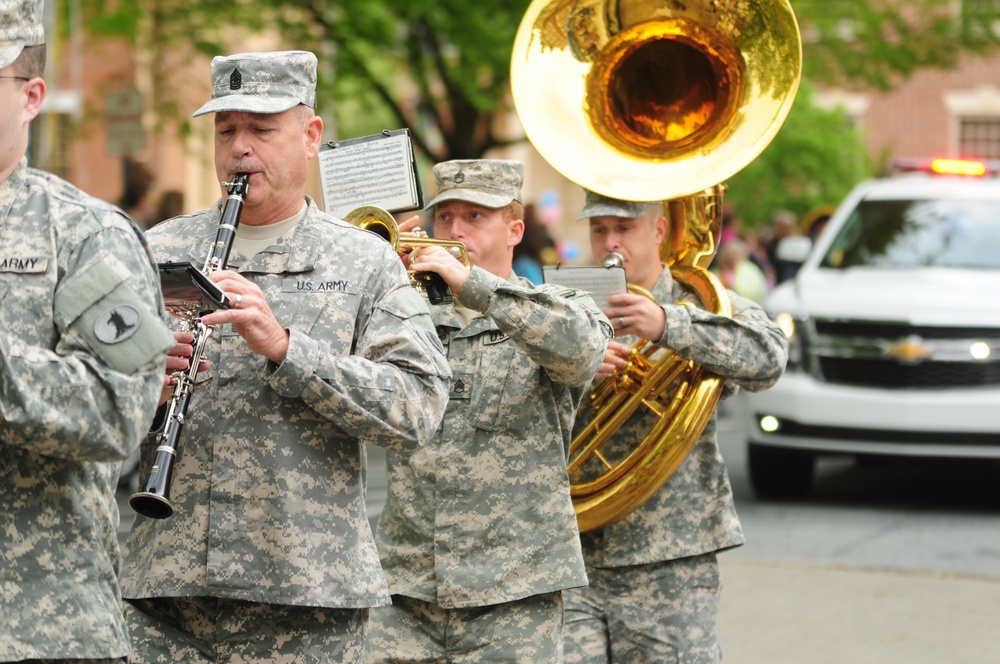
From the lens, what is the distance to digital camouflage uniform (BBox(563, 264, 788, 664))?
16.2ft

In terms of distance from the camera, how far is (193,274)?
3.09 meters

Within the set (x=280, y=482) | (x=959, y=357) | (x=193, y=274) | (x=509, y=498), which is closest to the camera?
(x=193, y=274)

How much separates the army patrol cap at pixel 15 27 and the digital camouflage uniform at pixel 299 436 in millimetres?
820

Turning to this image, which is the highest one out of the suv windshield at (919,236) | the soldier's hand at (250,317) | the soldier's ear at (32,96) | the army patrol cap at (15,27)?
the army patrol cap at (15,27)

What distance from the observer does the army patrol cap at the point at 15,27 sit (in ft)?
8.93

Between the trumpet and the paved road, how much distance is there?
315 cm

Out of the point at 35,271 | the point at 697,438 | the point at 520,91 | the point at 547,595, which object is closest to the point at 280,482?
the point at 35,271

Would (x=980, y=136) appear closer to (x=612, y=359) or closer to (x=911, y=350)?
(x=911, y=350)

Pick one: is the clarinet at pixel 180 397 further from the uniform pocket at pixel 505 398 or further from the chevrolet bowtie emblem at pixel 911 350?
the chevrolet bowtie emblem at pixel 911 350

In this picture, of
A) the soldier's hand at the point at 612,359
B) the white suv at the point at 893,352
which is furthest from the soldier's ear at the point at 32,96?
the white suv at the point at 893,352

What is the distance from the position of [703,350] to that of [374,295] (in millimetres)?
1738

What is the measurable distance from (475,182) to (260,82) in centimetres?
109

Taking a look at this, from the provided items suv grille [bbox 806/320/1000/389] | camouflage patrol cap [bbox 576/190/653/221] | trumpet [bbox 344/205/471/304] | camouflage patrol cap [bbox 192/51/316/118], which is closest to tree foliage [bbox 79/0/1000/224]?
suv grille [bbox 806/320/1000/389]

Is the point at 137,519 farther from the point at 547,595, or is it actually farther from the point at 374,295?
the point at 547,595
